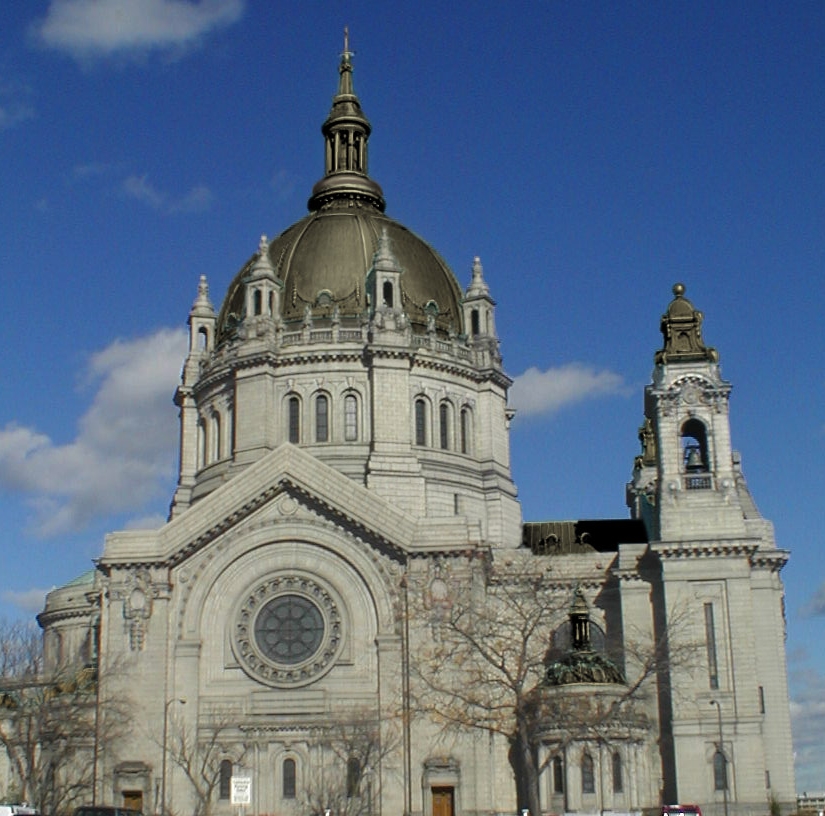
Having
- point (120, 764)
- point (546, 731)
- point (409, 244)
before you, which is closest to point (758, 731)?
point (546, 731)

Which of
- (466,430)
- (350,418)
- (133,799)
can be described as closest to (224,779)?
(133,799)

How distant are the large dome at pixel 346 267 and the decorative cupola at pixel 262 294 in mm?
727

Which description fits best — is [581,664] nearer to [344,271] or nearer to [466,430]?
[466,430]

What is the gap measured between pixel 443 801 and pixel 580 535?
2095cm

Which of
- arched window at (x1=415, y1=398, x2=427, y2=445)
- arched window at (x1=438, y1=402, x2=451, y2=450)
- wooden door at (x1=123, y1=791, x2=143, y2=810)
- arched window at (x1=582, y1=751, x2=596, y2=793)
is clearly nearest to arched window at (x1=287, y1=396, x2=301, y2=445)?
arched window at (x1=415, y1=398, x2=427, y2=445)

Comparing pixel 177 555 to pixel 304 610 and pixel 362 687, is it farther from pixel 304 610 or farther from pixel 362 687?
pixel 362 687

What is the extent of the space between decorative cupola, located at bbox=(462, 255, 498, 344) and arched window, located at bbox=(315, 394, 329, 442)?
32.7ft

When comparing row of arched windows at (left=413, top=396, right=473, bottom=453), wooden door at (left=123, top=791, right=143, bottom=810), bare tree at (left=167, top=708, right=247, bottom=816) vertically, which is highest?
row of arched windows at (left=413, top=396, right=473, bottom=453)

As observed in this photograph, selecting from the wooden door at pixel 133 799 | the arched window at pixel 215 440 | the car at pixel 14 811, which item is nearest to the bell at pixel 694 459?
the arched window at pixel 215 440

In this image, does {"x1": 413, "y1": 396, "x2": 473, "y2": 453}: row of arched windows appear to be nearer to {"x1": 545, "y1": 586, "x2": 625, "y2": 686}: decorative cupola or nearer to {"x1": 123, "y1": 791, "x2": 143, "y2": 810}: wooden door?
{"x1": 545, "y1": 586, "x2": 625, "y2": 686}: decorative cupola

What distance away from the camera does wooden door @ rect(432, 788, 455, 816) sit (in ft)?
193

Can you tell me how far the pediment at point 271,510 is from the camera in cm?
6200

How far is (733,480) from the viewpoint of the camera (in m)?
65.6

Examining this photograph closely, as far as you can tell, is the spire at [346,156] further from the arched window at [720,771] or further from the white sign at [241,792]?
the white sign at [241,792]
